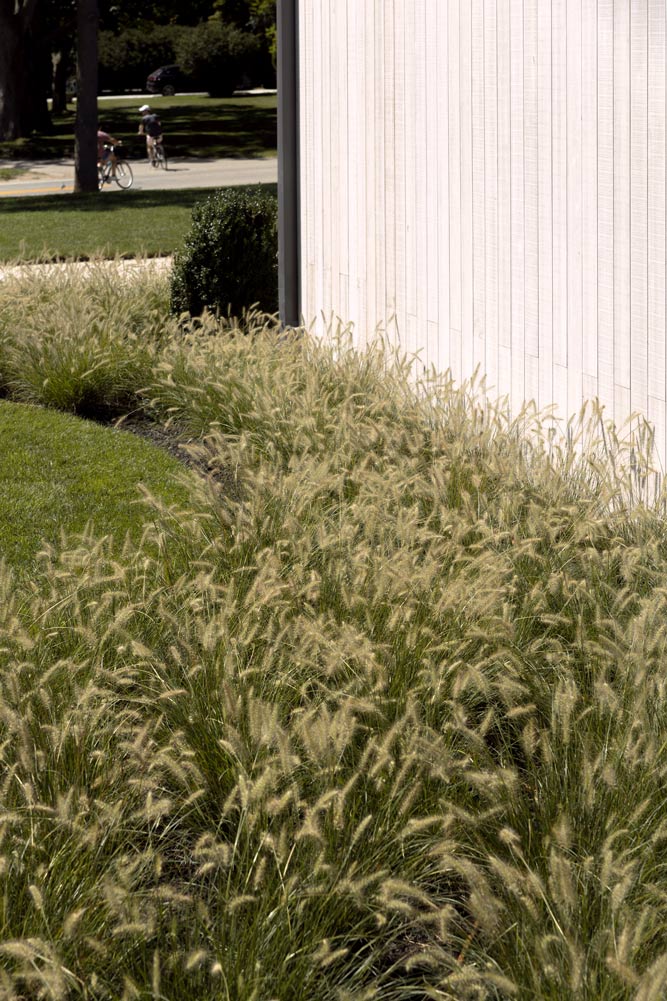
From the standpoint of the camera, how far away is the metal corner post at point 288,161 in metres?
8.34

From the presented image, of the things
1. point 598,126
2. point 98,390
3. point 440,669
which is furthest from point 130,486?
point 440,669

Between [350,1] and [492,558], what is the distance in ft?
16.0

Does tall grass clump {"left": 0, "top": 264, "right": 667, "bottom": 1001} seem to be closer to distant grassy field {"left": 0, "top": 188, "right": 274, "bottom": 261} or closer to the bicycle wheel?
distant grassy field {"left": 0, "top": 188, "right": 274, "bottom": 261}

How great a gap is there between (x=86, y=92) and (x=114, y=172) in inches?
156

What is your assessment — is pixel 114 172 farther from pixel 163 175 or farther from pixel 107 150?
pixel 163 175

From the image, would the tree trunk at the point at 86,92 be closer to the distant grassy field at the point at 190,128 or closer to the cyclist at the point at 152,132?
the cyclist at the point at 152,132

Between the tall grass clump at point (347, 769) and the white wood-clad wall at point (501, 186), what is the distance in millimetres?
980

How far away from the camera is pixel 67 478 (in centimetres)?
655

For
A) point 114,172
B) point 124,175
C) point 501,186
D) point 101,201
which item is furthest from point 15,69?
point 501,186

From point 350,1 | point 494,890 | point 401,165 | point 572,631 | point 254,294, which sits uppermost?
point 350,1

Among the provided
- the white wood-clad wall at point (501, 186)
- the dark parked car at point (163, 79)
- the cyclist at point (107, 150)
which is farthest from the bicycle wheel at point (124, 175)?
the dark parked car at point (163, 79)

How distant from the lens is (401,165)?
6.99 meters

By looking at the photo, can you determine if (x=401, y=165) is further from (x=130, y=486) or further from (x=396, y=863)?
(x=396, y=863)

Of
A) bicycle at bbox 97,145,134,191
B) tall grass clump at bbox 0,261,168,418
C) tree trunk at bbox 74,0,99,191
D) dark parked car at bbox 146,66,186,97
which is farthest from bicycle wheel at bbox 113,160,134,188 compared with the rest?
dark parked car at bbox 146,66,186,97
